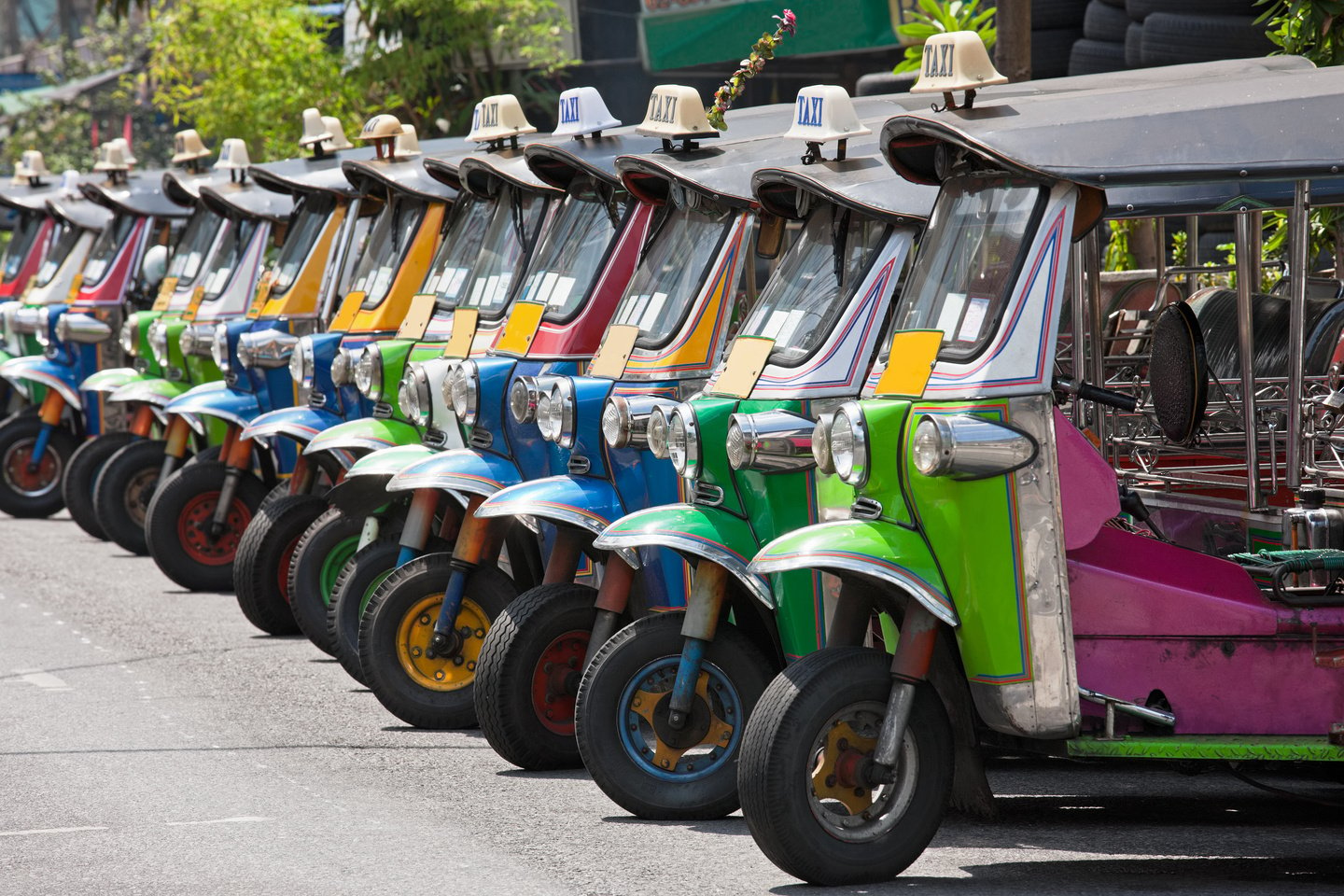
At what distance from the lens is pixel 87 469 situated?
513 inches

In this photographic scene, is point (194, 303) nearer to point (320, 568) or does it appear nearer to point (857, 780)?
point (320, 568)

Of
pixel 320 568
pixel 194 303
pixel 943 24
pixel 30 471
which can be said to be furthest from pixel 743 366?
pixel 30 471

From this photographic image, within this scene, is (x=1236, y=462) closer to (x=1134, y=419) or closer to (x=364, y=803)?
(x=1134, y=419)

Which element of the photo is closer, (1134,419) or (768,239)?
(768,239)

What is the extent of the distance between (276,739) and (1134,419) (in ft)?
11.1

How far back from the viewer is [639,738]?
610cm

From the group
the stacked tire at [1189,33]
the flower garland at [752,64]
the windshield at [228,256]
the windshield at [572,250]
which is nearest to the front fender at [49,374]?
the windshield at [228,256]

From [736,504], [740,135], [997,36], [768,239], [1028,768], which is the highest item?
[997,36]

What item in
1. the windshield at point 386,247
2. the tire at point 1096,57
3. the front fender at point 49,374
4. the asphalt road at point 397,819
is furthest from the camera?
the tire at point 1096,57

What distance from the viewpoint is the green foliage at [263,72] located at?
60.8 feet

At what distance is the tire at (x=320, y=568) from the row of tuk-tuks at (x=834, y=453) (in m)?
0.02

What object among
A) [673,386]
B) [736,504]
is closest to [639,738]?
[736,504]

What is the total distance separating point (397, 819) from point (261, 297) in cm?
529

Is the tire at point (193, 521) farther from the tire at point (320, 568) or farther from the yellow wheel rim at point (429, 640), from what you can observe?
the yellow wheel rim at point (429, 640)
